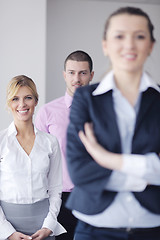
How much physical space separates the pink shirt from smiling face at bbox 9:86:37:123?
54cm

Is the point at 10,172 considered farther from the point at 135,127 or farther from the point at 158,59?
the point at 158,59

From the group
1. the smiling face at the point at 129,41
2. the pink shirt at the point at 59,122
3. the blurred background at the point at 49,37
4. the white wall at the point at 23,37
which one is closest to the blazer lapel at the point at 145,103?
the smiling face at the point at 129,41

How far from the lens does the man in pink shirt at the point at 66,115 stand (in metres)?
2.76

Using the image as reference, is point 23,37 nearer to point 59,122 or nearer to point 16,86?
point 59,122

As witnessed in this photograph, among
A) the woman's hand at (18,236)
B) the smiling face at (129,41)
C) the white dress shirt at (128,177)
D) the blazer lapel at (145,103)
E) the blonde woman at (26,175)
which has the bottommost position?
the woman's hand at (18,236)

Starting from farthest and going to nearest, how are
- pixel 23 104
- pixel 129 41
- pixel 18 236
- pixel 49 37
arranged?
pixel 49 37 < pixel 23 104 < pixel 18 236 < pixel 129 41

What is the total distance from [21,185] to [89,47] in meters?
3.25

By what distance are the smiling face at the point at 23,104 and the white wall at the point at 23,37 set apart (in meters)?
2.19

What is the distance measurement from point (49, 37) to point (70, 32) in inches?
11.0

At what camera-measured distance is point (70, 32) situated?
5012 mm

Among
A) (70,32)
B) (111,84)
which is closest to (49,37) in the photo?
(70,32)

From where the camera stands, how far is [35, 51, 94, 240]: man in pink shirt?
9.05 ft

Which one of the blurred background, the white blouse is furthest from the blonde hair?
the blurred background

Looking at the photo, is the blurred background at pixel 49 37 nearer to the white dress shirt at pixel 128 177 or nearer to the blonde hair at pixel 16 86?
the blonde hair at pixel 16 86
